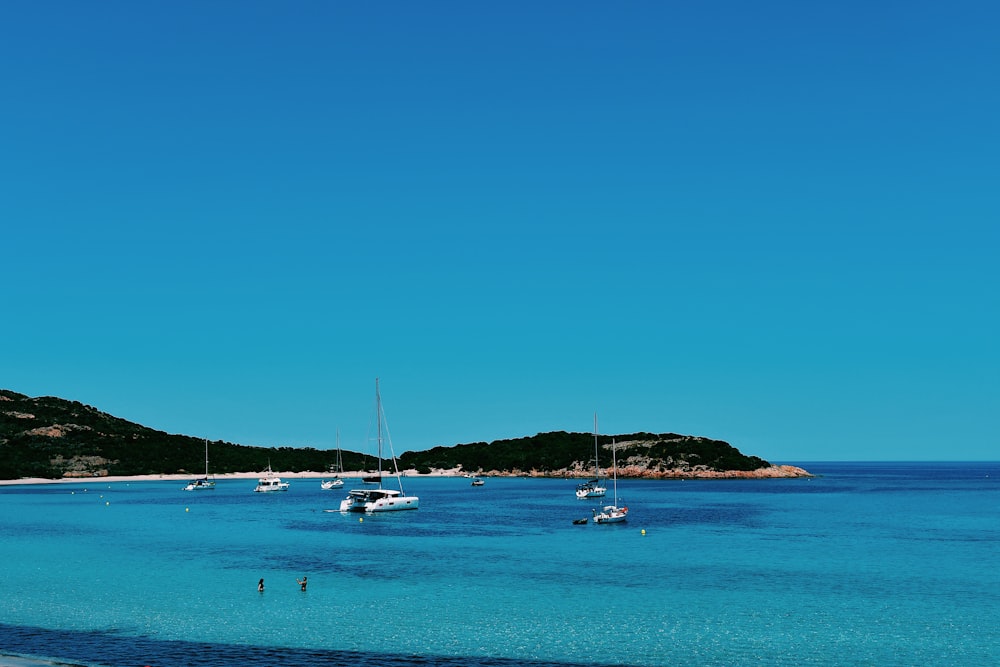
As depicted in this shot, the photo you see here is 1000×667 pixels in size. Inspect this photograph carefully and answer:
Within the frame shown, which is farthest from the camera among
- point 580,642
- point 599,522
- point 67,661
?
point 599,522

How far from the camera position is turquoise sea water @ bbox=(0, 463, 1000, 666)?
4559cm

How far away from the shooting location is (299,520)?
435ft

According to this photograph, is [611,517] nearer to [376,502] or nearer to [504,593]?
[376,502]

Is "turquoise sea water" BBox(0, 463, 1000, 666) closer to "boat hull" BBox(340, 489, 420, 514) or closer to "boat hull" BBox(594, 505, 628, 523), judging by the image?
"boat hull" BBox(594, 505, 628, 523)

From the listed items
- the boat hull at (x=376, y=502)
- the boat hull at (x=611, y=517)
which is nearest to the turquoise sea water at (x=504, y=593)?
the boat hull at (x=611, y=517)

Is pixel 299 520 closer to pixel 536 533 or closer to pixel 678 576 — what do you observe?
pixel 536 533

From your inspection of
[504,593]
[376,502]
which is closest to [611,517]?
[376,502]

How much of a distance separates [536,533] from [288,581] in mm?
46284

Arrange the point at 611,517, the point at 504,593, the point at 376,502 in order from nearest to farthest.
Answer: the point at 504,593 → the point at 611,517 → the point at 376,502

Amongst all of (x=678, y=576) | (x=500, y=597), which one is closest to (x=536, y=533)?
(x=678, y=576)

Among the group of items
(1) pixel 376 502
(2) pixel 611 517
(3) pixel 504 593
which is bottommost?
(2) pixel 611 517

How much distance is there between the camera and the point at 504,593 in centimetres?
6278

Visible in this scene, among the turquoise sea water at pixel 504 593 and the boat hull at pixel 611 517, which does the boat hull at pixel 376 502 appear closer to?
the turquoise sea water at pixel 504 593

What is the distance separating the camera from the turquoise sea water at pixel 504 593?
1795 inches
